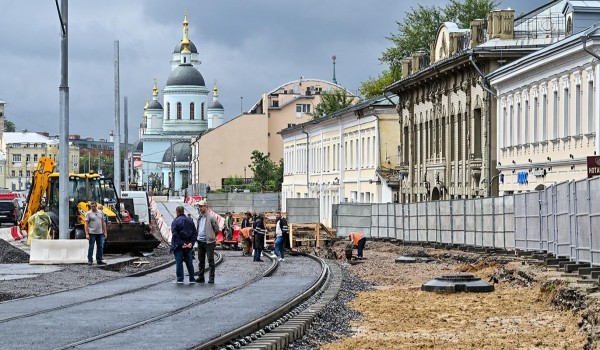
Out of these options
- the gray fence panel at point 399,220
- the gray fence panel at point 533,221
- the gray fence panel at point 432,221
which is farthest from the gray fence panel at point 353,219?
the gray fence panel at point 533,221

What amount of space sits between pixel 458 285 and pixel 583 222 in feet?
8.53

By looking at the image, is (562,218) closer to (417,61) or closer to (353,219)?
(353,219)

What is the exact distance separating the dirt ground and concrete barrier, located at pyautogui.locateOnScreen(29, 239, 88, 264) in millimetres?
9313

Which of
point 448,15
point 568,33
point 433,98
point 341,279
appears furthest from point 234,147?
point 341,279

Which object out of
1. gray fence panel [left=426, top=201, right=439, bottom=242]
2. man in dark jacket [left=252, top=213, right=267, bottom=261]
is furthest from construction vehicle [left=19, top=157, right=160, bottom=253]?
gray fence panel [left=426, top=201, right=439, bottom=242]

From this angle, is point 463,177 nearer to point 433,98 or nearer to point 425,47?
point 433,98

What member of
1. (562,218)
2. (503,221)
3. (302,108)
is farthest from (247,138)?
(562,218)

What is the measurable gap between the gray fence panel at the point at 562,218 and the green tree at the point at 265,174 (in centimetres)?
11300

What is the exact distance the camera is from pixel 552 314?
23.0 m

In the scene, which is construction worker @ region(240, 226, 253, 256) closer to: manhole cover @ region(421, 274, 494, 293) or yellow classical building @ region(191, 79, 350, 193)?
manhole cover @ region(421, 274, 494, 293)

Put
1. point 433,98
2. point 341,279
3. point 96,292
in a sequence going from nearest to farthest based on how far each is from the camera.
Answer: point 96,292 < point 341,279 < point 433,98

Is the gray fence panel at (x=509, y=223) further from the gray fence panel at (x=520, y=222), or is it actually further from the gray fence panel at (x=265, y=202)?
the gray fence panel at (x=265, y=202)

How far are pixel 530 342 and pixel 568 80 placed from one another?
30608mm

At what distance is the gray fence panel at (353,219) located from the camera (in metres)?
68.4
